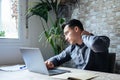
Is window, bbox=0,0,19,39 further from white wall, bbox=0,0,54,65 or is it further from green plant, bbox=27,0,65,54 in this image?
green plant, bbox=27,0,65,54

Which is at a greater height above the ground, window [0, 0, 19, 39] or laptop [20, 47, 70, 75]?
window [0, 0, 19, 39]

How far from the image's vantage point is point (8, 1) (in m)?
3.03

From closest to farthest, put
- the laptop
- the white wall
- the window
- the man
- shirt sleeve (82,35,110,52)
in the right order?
the laptop
shirt sleeve (82,35,110,52)
the man
the white wall
the window

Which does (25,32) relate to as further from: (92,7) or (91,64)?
(91,64)

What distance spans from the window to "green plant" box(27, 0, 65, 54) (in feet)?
0.72

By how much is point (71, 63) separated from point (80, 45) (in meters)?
0.99

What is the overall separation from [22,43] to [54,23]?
1.90 feet

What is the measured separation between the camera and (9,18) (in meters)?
3.03

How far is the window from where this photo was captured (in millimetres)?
2959

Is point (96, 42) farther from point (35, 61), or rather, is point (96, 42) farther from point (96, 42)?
point (35, 61)

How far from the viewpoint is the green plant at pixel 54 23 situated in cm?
300

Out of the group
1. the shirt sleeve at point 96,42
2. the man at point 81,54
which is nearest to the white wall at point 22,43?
the man at point 81,54

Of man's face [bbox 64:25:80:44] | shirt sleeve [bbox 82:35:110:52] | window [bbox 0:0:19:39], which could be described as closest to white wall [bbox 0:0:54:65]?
window [bbox 0:0:19:39]

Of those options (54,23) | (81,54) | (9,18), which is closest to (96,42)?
(81,54)
